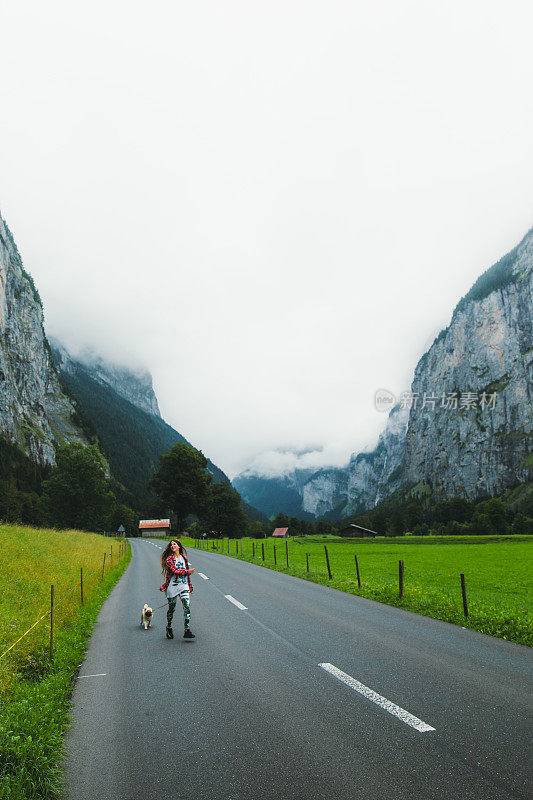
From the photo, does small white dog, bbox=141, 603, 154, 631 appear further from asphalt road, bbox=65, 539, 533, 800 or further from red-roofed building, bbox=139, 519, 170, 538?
red-roofed building, bbox=139, 519, 170, 538

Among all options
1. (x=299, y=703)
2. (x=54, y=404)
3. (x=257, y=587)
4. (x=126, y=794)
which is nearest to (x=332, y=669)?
(x=299, y=703)

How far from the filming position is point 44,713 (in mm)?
5453

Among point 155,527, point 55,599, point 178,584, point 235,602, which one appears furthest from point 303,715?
point 155,527

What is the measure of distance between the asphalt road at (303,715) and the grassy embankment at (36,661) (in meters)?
0.28

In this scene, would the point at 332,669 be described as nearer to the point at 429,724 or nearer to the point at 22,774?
the point at 429,724

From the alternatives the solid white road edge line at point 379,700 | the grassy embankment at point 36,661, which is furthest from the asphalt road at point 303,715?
the grassy embankment at point 36,661

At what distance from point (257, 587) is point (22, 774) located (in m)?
13.6

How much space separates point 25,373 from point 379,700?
152951 mm

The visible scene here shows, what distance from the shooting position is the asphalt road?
3.88 meters

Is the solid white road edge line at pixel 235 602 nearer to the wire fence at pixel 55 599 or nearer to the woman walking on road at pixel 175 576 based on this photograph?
the woman walking on road at pixel 175 576

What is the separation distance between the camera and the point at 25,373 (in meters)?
135

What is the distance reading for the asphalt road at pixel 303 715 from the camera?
388cm

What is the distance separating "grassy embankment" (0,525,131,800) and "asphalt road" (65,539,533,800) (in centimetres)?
28

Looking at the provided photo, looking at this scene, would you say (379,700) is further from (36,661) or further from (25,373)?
(25,373)
